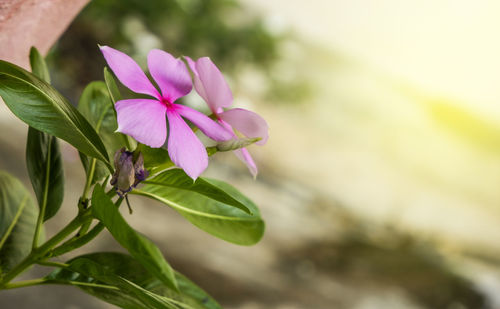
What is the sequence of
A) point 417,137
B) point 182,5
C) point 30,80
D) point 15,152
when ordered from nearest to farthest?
point 30,80
point 15,152
point 182,5
point 417,137

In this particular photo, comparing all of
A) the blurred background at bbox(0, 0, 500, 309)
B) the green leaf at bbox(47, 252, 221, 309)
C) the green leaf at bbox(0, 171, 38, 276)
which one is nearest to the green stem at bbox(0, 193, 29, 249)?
the green leaf at bbox(0, 171, 38, 276)

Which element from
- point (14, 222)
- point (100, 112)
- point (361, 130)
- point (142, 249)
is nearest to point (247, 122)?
point (142, 249)

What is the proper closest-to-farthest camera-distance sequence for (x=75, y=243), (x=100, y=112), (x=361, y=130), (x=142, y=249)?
(x=142, y=249) → (x=75, y=243) → (x=100, y=112) → (x=361, y=130)

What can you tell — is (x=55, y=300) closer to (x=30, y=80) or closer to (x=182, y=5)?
(x=30, y=80)

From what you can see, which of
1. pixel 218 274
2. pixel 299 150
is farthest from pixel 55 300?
pixel 299 150

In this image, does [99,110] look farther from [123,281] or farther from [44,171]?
[123,281]

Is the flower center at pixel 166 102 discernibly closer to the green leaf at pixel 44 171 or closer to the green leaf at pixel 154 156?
the green leaf at pixel 154 156

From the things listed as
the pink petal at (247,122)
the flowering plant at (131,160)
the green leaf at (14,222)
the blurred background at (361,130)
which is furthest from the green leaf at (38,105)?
the blurred background at (361,130)

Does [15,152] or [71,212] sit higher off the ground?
[15,152]
